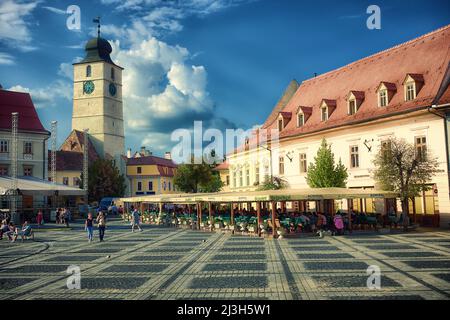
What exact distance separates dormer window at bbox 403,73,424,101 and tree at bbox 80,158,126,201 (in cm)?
4566

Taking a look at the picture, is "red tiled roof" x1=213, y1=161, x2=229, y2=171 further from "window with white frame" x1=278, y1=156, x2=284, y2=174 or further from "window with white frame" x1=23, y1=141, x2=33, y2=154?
"window with white frame" x1=23, y1=141, x2=33, y2=154

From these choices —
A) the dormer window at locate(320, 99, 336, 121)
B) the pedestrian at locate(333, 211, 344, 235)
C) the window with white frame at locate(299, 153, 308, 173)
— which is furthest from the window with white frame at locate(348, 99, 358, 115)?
the pedestrian at locate(333, 211, 344, 235)

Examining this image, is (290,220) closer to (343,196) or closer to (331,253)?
(343,196)

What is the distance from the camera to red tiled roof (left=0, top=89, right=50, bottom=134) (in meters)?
50.6

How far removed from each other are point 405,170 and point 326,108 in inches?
496

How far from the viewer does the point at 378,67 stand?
35.8 m

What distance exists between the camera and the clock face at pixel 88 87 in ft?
291

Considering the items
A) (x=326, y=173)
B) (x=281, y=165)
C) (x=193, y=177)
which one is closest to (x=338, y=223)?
(x=326, y=173)

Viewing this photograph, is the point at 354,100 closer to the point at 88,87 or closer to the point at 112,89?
the point at 112,89

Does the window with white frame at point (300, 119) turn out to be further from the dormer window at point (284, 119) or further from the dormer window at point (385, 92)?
the dormer window at point (385, 92)

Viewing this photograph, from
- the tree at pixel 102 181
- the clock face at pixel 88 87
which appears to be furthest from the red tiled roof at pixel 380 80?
the clock face at pixel 88 87

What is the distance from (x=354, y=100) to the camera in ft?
113
